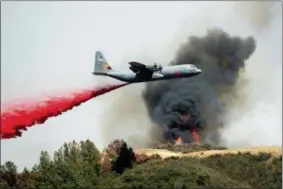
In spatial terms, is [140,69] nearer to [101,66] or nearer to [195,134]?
[101,66]

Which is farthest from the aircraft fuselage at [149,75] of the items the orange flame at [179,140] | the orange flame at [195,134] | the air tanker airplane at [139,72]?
the orange flame at [195,134]


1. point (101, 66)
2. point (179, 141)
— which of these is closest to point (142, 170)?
point (101, 66)

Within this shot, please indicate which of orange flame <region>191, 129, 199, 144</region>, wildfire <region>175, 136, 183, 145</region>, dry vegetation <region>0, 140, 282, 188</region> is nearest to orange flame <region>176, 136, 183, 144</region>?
wildfire <region>175, 136, 183, 145</region>

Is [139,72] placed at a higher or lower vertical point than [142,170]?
higher

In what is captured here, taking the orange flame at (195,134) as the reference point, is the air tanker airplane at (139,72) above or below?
above

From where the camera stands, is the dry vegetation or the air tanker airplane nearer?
the dry vegetation

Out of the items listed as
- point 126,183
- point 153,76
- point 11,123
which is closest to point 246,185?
point 126,183

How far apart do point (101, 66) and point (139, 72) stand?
7.28 metres

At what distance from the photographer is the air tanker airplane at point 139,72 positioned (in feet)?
411

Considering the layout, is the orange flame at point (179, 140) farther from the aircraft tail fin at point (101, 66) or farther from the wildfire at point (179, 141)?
the aircraft tail fin at point (101, 66)

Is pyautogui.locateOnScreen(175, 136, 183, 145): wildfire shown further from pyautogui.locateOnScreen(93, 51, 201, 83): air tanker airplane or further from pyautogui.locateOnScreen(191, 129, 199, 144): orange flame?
pyautogui.locateOnScreen(93, 51, 201, 83): air tanker airplane

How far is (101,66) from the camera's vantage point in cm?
12950

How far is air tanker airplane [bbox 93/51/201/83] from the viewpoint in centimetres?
12538

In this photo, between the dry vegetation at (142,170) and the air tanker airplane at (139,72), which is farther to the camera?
the air tanker airplane at (139,72)
